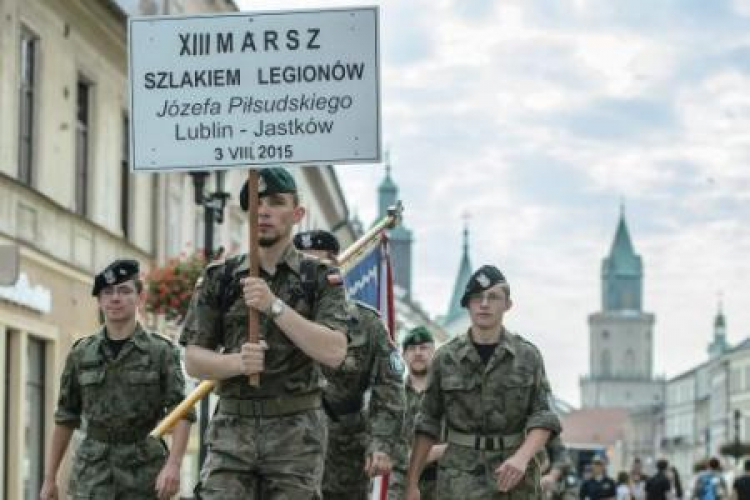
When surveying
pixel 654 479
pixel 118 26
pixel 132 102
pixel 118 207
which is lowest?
pixel 654 479

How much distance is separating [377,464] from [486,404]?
74 centimetres

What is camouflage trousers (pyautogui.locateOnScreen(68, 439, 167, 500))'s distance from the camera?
10.5m

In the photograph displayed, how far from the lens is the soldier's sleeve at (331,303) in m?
8.40

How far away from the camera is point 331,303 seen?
846 centimetres

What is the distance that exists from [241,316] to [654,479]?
26.3 m

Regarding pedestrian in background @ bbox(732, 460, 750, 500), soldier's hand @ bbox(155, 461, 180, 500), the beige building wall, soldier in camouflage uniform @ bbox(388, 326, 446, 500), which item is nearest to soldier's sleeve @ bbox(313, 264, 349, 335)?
soldier's hand @ bbox(155, 461, 180, 500)

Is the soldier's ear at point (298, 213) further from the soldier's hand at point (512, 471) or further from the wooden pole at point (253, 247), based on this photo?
the soldier's hand at point (512, 471)

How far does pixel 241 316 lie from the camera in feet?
27.7

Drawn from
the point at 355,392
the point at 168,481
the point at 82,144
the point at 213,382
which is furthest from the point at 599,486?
the point at 168,481

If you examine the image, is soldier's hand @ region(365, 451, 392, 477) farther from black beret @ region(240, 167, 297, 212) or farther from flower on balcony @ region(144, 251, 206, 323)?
flower on balcony @ region(144, 251, 206, 323)

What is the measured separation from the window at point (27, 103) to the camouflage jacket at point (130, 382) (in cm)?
1396

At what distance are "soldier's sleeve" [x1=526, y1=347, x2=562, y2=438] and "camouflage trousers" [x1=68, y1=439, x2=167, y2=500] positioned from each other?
2.06m

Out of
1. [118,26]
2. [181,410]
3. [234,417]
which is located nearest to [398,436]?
[181,410]

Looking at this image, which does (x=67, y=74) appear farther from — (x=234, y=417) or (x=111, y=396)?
(x=234, y=417)
